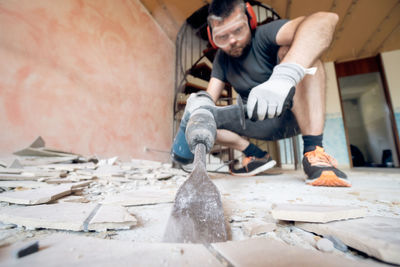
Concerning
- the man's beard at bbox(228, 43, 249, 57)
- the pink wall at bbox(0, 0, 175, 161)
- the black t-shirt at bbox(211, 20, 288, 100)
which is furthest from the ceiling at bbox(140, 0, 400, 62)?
the man's beard at bbox(228, 43, 249, 57)

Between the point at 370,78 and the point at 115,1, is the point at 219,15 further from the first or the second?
Answer: the point at 370,78

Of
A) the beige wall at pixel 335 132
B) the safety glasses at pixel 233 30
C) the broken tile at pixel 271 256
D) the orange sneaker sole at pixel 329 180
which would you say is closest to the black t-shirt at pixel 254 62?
the safety glasses at pixel 233 30

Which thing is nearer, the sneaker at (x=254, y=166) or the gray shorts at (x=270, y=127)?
the gray shorts at (x=270, y=127)

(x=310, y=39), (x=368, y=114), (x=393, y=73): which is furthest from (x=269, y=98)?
(x=368, y=114)

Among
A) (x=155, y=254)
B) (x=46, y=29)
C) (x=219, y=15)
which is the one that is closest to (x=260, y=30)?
(x=219, y=15)

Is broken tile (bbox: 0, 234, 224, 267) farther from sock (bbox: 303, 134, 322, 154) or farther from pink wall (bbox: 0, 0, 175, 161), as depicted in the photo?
pink wall (bbox: 0, 0, 175, 161)

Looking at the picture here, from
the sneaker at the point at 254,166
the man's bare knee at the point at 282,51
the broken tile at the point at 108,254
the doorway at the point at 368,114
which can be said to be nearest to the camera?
the broken tile at the point at 108,254

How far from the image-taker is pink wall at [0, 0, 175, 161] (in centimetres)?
140

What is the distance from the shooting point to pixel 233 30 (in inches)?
50.9

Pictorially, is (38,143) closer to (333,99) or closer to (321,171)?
(321,171)

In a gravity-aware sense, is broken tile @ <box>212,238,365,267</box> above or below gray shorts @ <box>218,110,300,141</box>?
below

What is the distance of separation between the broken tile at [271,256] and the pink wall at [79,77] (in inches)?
71.3

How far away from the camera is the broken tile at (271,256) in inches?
9.3

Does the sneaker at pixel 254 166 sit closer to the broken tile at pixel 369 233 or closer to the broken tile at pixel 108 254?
the broken tile at pixel 369 233
